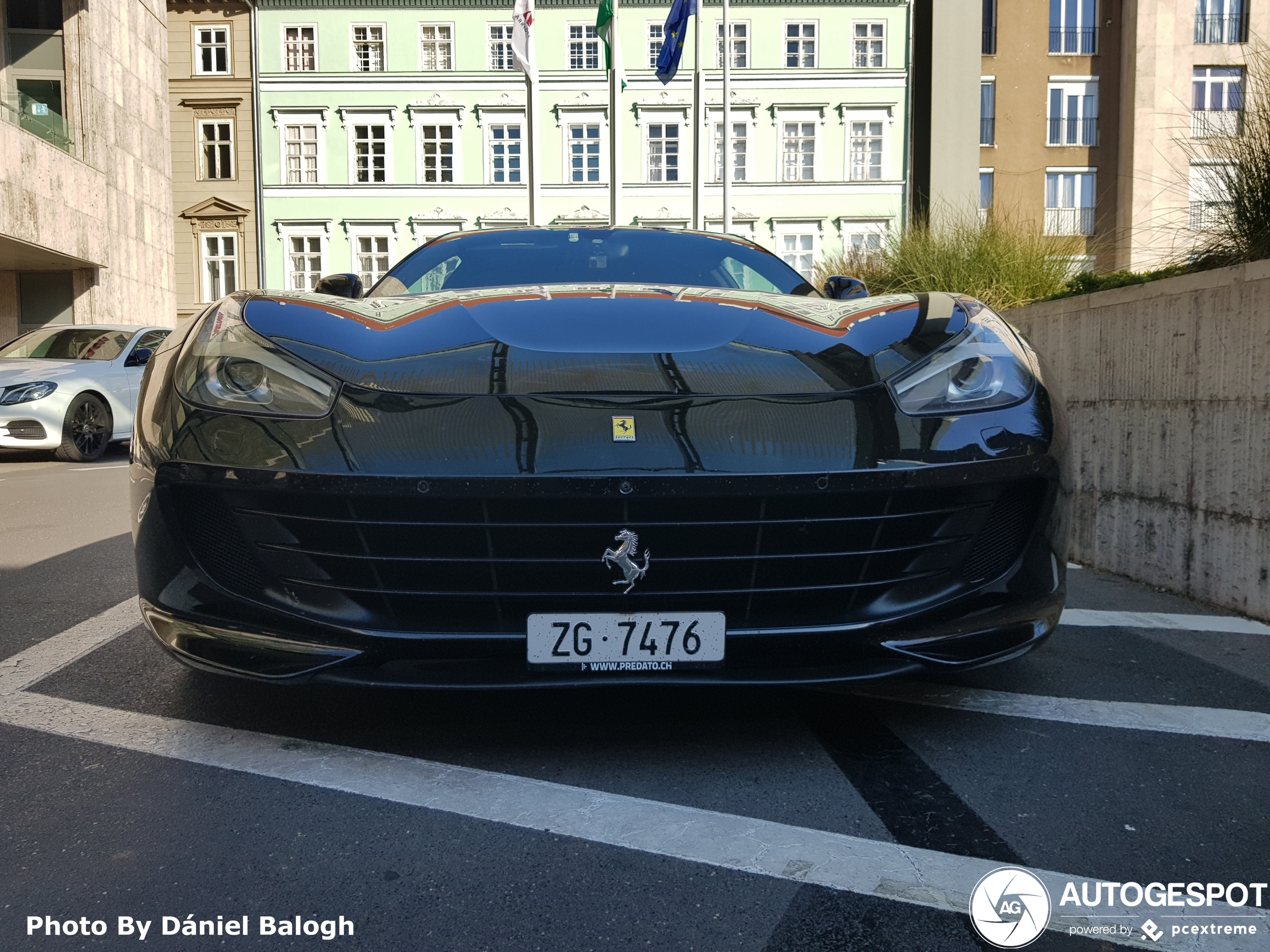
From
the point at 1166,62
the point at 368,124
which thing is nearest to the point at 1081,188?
the point at 1166,62

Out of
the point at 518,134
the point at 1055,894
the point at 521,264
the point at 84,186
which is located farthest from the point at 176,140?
the point at 1055,894

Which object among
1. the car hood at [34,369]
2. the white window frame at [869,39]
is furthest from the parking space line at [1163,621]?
the white window frame at [869,39]

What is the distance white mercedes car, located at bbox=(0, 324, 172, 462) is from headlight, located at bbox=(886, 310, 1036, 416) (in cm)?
853

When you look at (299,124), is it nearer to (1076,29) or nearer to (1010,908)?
(1076,29)

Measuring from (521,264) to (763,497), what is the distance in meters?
1.89

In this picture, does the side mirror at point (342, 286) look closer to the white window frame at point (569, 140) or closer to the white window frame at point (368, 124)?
the white window frame at point (569, 140)

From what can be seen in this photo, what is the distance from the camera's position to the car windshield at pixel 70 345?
1134 cm

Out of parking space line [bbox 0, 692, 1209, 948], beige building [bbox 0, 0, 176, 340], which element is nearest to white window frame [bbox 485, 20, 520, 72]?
beige building [bbox 0, 0, 176, 340]

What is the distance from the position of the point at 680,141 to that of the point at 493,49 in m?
6.78

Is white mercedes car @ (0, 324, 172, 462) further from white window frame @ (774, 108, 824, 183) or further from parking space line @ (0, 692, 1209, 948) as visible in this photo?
white window frame @ (774, 108, 824, 183)

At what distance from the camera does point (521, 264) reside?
12.0ft

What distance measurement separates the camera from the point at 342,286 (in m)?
3.41

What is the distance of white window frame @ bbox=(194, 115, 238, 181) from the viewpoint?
36.6 m

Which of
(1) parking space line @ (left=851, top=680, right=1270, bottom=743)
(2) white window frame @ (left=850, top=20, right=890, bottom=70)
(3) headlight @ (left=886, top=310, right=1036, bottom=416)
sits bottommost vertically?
(1) parking space line @ (left=851, top=680, right=1270, bottom=743)
